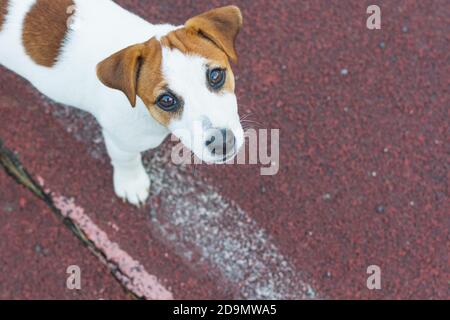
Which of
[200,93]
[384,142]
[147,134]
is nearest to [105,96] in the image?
[147,134]

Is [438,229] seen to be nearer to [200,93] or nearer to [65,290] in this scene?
[200,93]

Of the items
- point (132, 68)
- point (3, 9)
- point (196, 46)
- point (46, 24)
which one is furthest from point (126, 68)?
point (3, 9)

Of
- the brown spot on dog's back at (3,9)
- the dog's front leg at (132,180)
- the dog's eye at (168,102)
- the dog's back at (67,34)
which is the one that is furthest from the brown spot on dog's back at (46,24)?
the dog's front leg at (132,180)

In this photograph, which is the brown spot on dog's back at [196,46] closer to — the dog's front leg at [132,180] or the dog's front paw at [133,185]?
the dog's front leg at [132,180]

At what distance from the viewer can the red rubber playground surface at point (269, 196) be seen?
4.26 meters

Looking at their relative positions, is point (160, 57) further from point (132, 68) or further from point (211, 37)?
point (211, 37)

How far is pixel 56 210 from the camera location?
4.26 metres

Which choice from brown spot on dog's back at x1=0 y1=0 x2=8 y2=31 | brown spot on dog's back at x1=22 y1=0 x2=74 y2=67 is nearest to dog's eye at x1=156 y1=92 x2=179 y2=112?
brown spot on dog's back at x1=22 y1=0 x2=74 y2=67

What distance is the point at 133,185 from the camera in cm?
418

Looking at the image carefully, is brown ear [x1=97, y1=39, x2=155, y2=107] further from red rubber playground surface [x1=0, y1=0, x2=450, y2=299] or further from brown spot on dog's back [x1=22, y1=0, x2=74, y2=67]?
red rubber playground surface [x1=0, y1=0, x2=450, y2=299]

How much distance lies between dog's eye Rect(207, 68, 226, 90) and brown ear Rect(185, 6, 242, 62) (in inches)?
5.6

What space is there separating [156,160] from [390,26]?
2218mm
